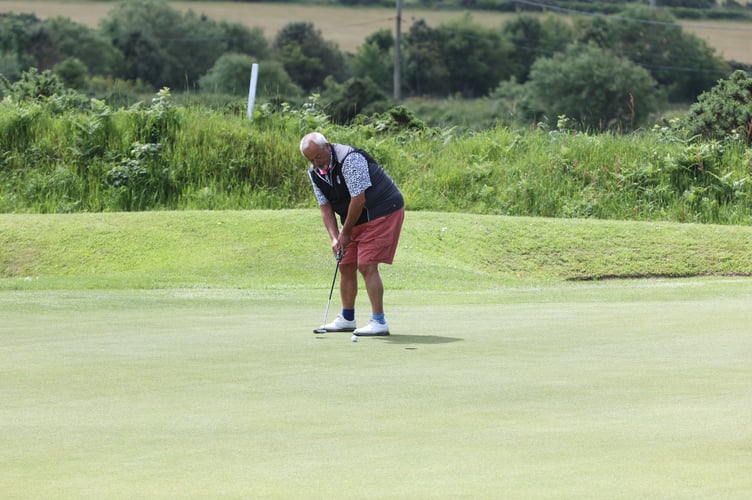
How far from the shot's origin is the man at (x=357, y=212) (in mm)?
9805

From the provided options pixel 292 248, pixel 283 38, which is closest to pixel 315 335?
pixel 292 248

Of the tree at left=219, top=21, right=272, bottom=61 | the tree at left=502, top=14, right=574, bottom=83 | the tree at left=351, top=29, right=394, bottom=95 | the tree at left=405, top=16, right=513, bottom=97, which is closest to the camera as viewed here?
the tree at left=405, top=16, right=513, bottom=97

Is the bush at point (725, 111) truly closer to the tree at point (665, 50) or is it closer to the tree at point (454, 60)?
the tree at point (665, 50)

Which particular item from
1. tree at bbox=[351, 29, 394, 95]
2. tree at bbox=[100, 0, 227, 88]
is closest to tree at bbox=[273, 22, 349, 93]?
tree at bbox=[351, 29, 394, 95]

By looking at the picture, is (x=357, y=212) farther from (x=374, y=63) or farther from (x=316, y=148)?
(x=374, y=63)

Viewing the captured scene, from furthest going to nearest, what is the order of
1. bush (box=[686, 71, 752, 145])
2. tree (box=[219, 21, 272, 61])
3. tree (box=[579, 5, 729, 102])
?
tree (box=[219, 21, 272, 61]) → tree (box=[579, 5, 729, 102]) → bush (box=[686, 71, 752, 145])

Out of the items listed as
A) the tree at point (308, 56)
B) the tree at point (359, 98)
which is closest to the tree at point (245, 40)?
the tree at point (308, 56)

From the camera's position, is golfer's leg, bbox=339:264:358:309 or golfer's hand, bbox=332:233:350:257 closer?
golfer's hand, bbox=332:233:350:257

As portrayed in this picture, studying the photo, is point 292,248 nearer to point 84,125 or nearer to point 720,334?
point 84,125

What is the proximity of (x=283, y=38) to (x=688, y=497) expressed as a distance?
13838cm

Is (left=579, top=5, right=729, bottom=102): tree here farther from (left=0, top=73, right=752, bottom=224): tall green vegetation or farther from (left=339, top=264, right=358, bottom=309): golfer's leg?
(left=339, top=264, right=358, bottom=309): golfer's leg

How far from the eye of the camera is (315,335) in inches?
380

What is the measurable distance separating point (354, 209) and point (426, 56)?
11874 cm

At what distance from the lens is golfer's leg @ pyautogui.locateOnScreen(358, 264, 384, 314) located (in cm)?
982
